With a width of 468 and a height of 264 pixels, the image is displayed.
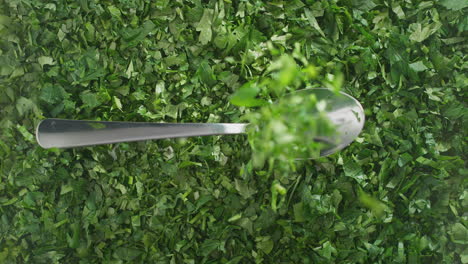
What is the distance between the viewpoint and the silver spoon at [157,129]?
40.8 inches

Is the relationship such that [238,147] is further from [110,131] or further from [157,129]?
[110,131]

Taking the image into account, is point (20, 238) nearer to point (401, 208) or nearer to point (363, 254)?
point (363, 254)

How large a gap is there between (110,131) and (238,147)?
31 centimetres

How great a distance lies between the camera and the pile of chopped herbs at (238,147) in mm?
1102

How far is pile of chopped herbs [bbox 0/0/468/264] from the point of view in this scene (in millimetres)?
1102

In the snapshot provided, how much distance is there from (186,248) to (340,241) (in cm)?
39

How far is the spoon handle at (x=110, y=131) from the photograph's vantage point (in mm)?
1037

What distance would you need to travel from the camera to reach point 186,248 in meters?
1.11

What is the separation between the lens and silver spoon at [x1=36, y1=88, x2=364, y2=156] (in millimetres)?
1035

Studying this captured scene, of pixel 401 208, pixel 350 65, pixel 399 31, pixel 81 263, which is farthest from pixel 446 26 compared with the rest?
pixel 81 263

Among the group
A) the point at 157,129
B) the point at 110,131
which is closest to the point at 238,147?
the point at 157,129

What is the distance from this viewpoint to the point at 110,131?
105 cm

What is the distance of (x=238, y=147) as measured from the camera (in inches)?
43.3

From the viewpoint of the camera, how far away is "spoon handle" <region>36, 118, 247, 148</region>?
3.40ft
